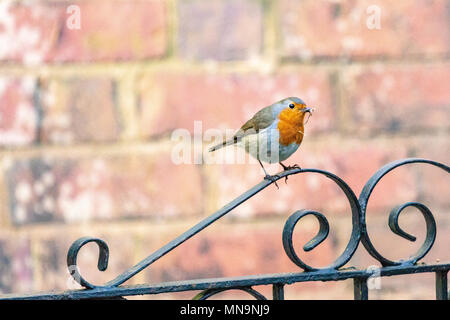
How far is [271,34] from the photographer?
1.48 metres

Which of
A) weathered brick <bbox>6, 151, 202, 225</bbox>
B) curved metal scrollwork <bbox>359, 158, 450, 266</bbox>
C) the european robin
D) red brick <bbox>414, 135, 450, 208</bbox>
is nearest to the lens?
curved metal scrollwork <bbox>359, 158, 450, 266</bbox>

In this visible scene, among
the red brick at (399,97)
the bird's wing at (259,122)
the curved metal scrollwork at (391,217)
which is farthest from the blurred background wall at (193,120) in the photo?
the curved metal scrollwork at (391,217)

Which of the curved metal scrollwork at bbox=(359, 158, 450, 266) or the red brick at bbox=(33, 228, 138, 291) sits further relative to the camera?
the red brick at bbox=(33, 228, 138, 291)

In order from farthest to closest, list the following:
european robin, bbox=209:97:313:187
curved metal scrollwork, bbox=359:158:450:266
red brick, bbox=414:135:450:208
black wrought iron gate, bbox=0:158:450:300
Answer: red brick, bbox=414:135:450:208 < european robin, bbox=209:97:313:187 < curved metal scrollwork, bbox=359:158:450:266 < black wrought iron gate, bbox=0:158:450:300

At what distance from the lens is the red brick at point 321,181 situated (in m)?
1.45

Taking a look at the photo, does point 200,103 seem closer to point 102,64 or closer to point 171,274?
point 102,64

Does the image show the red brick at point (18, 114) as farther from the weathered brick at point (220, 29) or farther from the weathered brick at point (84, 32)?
the weathered brick at point (220, 29)

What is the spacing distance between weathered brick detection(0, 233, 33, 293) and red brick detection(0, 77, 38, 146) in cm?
20

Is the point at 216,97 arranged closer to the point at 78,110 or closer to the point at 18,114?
the point at 78,110

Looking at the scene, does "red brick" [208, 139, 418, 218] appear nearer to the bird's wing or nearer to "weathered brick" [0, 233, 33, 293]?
the bird's wing

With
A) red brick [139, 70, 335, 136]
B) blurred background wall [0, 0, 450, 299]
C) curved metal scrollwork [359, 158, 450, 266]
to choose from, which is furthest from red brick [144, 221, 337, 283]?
curved metal scrollwork [359, 158, 450, 266]

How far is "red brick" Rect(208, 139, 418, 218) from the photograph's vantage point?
1.45 m

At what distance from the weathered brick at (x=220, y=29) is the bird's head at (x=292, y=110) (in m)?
0.38
